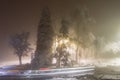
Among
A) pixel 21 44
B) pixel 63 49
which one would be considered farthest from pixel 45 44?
pixel 21 44

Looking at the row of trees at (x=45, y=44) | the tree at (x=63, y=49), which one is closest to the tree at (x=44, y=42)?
the row of trees at (x=45, y=44)

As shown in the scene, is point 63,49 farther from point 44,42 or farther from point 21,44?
point 21,44

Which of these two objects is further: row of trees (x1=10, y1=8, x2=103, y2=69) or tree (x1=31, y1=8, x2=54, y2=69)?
row of trees (x1=10, y1=8, x2=103, y2=69)

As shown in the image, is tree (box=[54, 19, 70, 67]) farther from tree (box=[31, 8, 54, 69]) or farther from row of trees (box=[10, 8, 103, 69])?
tree (box=[31, 8, 54, 69])

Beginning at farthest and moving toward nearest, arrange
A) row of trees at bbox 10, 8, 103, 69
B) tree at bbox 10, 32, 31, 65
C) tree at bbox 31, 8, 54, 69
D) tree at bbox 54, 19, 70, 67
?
1. tree at bbox 10, 32, 31, 65
2. tree at bbox 54, 19, 70, 67
3. row of trees at bbox 10, 8, 103, 69
4. tree at bbox 31, 8, 54, 69

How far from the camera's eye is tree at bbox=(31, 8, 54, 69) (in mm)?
50656

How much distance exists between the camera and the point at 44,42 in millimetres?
50781

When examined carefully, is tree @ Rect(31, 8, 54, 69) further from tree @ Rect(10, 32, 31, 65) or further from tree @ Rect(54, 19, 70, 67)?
tree @ Rect(10, 32, 31, 65)

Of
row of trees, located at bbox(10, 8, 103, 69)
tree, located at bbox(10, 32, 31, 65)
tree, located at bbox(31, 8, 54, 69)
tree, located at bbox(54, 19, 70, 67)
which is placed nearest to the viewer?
tree, located at bbox(31, 8, 54, 69)

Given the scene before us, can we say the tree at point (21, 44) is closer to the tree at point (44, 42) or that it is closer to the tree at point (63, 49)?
the tree at point (44, 42)

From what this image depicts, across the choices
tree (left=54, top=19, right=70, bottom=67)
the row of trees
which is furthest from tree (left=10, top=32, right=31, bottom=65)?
tree (left=54, top=19, right=70, bottom=67)

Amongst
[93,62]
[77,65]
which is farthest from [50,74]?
[93,62]

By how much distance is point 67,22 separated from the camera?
5181 centimetres

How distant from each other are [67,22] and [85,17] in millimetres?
4521
